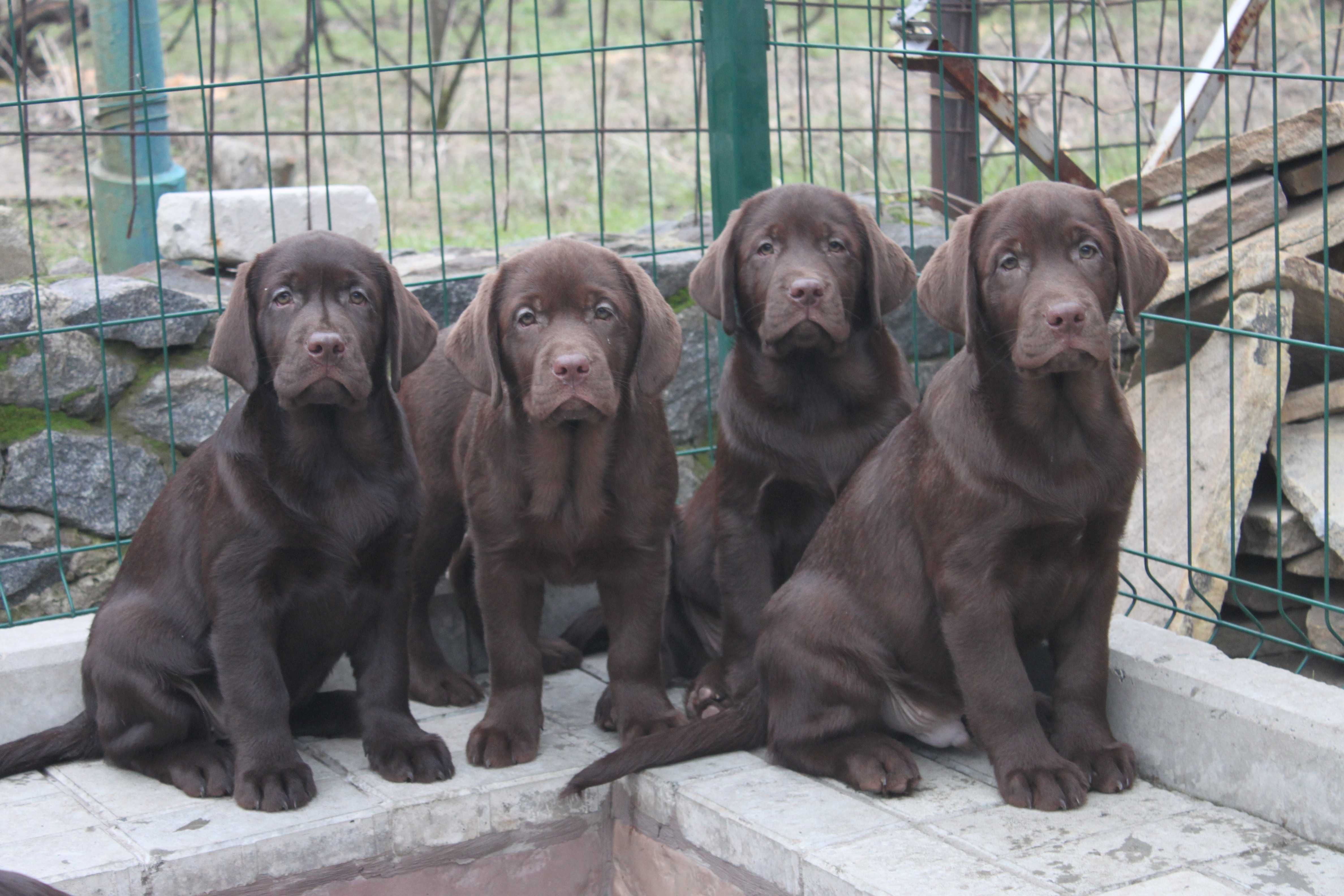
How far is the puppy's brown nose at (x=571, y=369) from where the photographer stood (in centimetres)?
392

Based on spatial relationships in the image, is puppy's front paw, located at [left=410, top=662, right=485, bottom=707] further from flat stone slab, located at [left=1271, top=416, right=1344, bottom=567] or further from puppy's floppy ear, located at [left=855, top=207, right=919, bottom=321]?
flat stone slab, located at [left=1271, top=416, right=1344, bottom=567]

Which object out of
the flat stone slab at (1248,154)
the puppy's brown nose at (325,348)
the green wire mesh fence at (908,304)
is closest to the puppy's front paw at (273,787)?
the puppy's brown nose at (325,348)

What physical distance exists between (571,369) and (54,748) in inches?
76.9

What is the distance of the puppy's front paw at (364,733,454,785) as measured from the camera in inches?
161

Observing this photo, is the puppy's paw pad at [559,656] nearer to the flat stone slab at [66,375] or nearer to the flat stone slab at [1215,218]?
the flat stone slab at [66,375]

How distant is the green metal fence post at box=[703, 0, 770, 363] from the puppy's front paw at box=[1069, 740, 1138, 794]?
230cm

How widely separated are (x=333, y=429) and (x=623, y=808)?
1371mm

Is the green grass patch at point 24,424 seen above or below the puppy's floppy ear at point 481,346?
below

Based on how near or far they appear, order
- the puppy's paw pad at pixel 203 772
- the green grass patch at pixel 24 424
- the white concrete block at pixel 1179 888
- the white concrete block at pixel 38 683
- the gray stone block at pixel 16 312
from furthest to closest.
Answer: the gray stone block at pixel 16 312, the green grass patch at pixel 24 424, the white concrete block at pixel 38 683, the puppy's paw pad at pixel 203 772, the white concrete block at pixel 1179 888

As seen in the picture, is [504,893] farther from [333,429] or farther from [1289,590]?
[1289,590]

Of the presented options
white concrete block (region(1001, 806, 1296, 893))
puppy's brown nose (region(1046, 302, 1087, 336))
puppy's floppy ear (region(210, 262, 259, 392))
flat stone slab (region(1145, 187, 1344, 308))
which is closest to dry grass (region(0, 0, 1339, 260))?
flat stone slab (region(1145, 187, 1344, 308))

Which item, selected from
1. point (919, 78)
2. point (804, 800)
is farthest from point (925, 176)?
point (804, 800)

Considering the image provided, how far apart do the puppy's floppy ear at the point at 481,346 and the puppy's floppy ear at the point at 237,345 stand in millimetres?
558

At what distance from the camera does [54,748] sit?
14.2 feet
